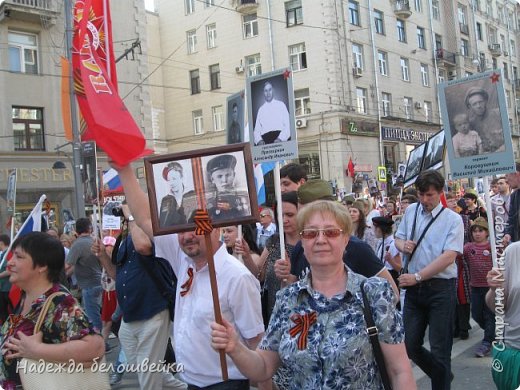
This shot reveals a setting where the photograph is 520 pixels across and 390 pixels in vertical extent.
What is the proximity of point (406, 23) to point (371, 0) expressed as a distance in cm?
453

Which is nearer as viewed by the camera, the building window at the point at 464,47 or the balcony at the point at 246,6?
the balcony at the point at 246,6

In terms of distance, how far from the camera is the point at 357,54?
3369 cm

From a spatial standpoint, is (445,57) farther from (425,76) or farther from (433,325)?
(433,325)

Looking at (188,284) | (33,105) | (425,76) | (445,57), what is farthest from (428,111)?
(188,284)

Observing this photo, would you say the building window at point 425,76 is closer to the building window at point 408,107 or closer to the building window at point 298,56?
the building window at point 408,107

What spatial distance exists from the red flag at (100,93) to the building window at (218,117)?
31.9 meters

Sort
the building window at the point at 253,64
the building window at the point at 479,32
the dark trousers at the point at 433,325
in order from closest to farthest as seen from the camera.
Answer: the dark trousers at the point at 433,325, the building window at the point at 253,64, the building window at the point at 479,32

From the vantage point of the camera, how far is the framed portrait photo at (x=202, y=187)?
298cm

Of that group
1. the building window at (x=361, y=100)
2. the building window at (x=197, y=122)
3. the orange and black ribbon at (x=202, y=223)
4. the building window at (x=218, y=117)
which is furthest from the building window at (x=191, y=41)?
the orange and black ribbon at (x=202, y=223)

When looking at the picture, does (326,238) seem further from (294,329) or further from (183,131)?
(183,131)

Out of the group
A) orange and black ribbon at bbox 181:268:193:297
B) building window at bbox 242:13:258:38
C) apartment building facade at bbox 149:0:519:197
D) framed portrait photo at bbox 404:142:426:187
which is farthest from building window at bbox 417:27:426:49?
orange and black ribbon at bbox 181:268:193:297

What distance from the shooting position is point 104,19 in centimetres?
481

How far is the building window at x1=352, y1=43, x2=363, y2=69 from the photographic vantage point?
33.3 m

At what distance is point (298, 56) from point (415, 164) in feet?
81.6
